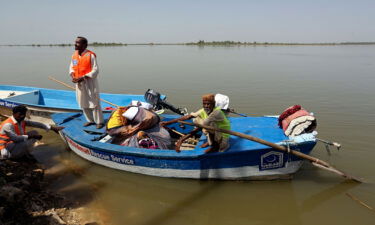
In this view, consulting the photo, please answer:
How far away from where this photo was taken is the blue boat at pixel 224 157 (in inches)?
165

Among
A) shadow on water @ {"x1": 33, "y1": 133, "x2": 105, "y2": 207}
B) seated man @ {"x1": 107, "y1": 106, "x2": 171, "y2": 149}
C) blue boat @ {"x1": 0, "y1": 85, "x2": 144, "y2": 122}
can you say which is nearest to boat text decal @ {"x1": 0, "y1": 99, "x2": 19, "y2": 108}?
blue boat @ {"x1": 0, "y1": 85, "x2": 144, "y2": 122}

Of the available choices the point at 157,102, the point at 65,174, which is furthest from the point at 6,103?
the point at 157,102

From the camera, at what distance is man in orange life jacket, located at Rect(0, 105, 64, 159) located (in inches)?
186

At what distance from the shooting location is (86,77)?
5.21 m

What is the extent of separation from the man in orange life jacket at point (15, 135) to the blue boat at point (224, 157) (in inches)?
35.6

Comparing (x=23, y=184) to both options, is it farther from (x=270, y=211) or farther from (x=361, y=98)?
(x=361, y=98)

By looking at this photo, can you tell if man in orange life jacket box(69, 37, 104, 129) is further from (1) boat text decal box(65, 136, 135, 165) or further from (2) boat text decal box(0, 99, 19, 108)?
(2) boat text decal box(0, 99, 19, 108)

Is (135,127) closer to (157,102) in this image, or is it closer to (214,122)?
(214,122)

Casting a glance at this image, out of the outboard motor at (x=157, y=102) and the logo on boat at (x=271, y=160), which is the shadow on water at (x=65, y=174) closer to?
the outboard motor at (x=157, y=102)

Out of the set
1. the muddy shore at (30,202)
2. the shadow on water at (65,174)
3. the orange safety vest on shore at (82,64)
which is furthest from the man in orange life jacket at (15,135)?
the orange safety vest on shore at (82,64)

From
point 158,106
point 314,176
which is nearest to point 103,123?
point 158,106

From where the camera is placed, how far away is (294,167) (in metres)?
4.44

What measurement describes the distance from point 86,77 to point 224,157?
318cm

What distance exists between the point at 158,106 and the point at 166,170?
9.97 feet
